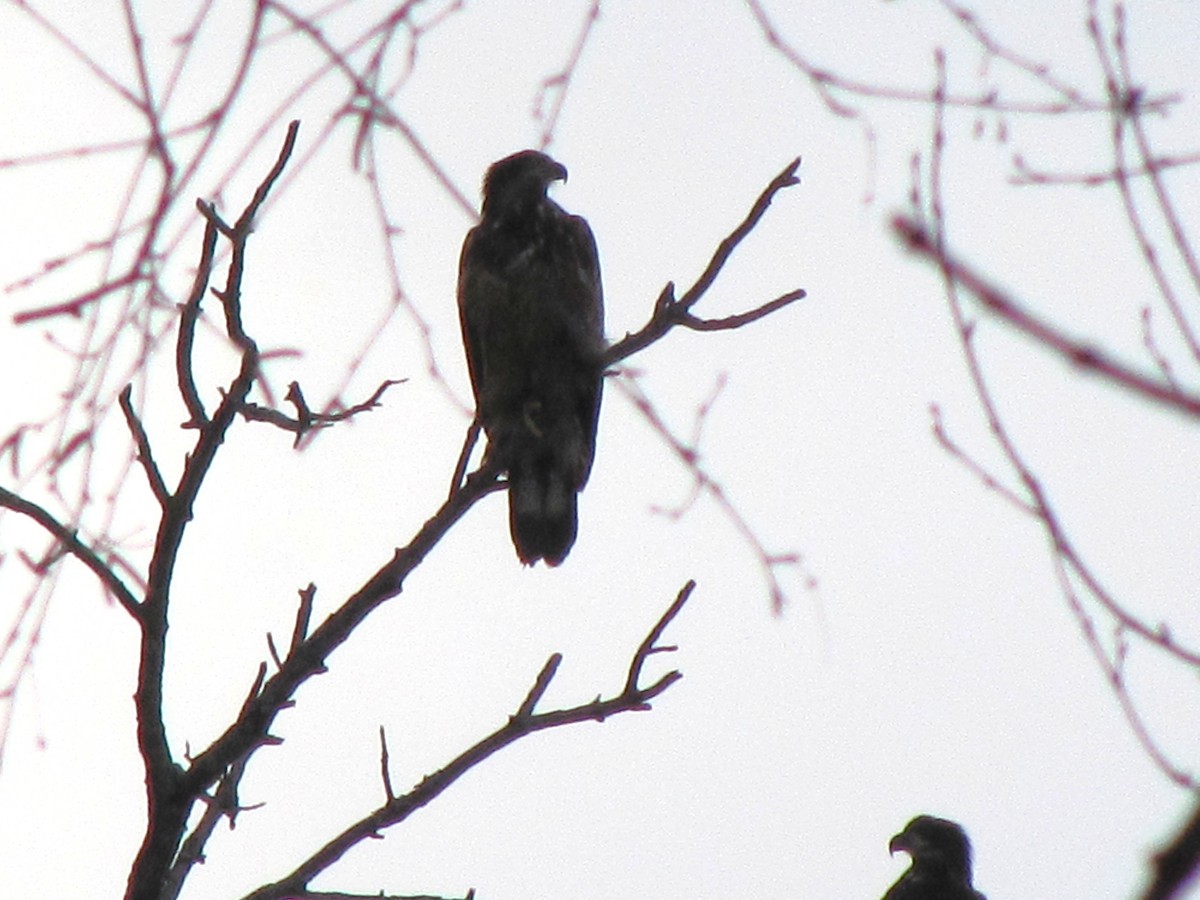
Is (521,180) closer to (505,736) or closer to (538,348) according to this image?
(538,348)

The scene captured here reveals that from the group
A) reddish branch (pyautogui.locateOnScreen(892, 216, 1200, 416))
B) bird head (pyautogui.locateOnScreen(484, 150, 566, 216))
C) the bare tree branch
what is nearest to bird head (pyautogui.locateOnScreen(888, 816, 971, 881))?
bird head (pyautogui.locateOnScreen(484, 150, 566, 216))

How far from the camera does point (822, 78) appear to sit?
288cm

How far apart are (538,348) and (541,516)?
47cm

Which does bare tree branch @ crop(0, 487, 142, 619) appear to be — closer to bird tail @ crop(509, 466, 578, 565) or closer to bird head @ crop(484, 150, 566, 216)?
bird tail @ crop(509, 466, 578, 565)

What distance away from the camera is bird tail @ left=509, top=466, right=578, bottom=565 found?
4.46 meters

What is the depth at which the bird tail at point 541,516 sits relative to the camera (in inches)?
176

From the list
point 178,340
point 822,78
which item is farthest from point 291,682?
point 822,78

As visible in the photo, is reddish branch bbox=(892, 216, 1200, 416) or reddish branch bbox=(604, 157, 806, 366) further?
reddish branch bbox=(604, 157, 806, 366)

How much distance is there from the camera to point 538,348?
15.0ft

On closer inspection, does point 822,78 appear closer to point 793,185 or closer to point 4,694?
point 793,185

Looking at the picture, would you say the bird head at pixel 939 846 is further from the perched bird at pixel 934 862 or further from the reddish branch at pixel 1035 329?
the reddish branch at pixel 1035 329

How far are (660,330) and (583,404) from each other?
1756 mm

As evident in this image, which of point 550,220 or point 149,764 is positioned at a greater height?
point 550,220

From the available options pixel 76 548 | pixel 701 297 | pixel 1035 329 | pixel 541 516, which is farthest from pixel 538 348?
pixel 1035 329
